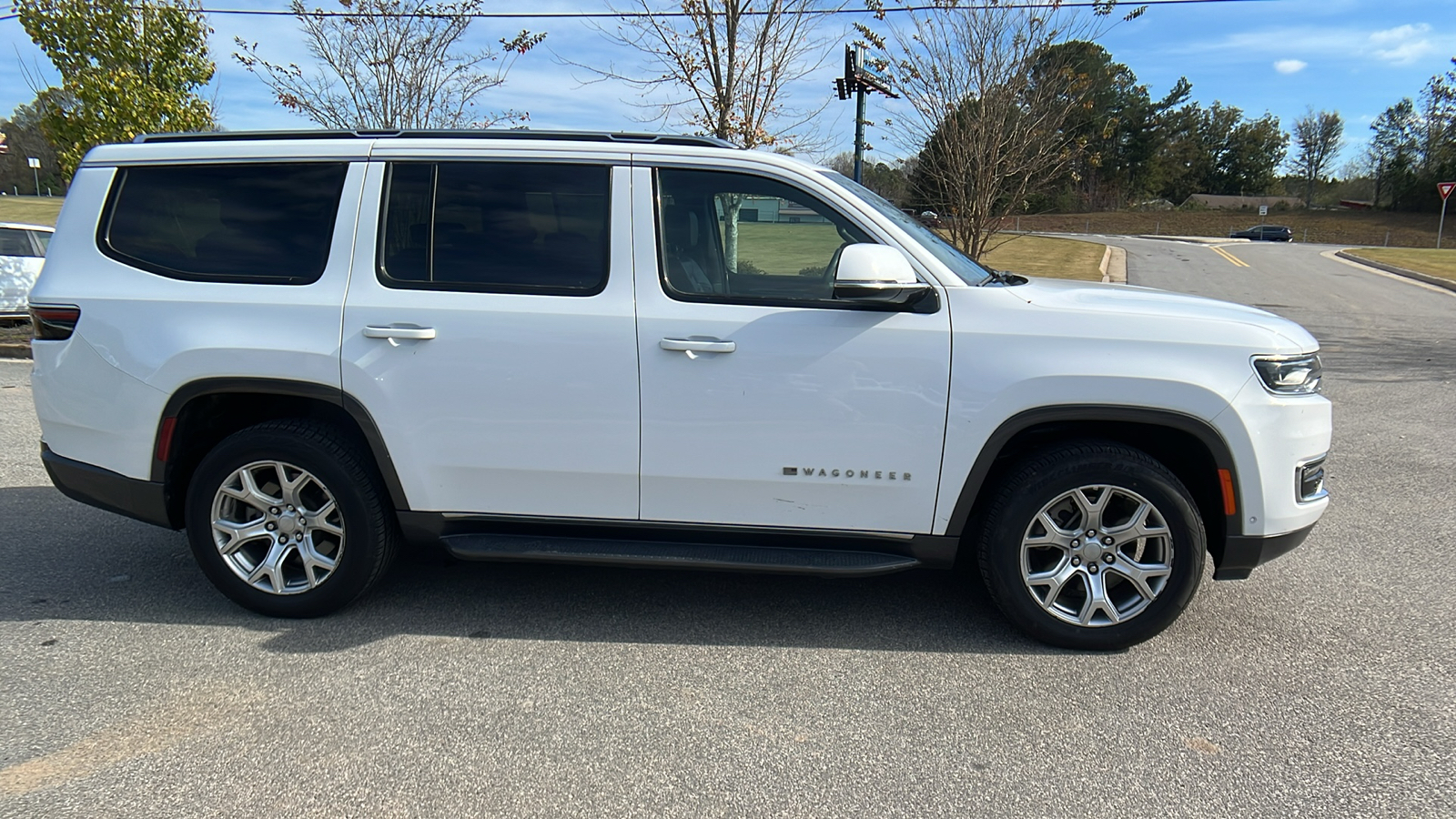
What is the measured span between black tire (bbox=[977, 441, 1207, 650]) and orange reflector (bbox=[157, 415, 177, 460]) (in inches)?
131

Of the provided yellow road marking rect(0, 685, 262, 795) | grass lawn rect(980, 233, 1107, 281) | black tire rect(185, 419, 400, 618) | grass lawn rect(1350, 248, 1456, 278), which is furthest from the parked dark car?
yellow road marking rect(0, 685, 262, 795)

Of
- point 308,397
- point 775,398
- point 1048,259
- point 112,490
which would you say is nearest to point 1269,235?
point 1048,259

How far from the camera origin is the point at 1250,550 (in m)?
3.57

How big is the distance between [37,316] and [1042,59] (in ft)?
39.5

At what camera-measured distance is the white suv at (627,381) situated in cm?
350

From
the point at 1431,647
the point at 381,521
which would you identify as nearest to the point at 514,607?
the point at 381,521

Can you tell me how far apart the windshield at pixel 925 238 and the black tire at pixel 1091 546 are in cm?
82

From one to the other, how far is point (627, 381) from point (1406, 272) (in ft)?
104

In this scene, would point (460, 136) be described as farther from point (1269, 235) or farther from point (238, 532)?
point (1269, 235)

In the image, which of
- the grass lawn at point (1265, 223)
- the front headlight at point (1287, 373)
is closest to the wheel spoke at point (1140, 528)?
the front headlight at point (1287, 373)

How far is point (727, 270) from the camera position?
3799 millimetres

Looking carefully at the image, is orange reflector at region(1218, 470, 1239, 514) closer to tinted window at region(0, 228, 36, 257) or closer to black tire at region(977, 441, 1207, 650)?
black tire at region(977, 441, 1207, 650)

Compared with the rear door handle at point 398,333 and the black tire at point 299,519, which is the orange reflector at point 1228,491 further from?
the black tire at point 299,519

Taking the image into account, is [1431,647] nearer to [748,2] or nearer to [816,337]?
[816,337]
